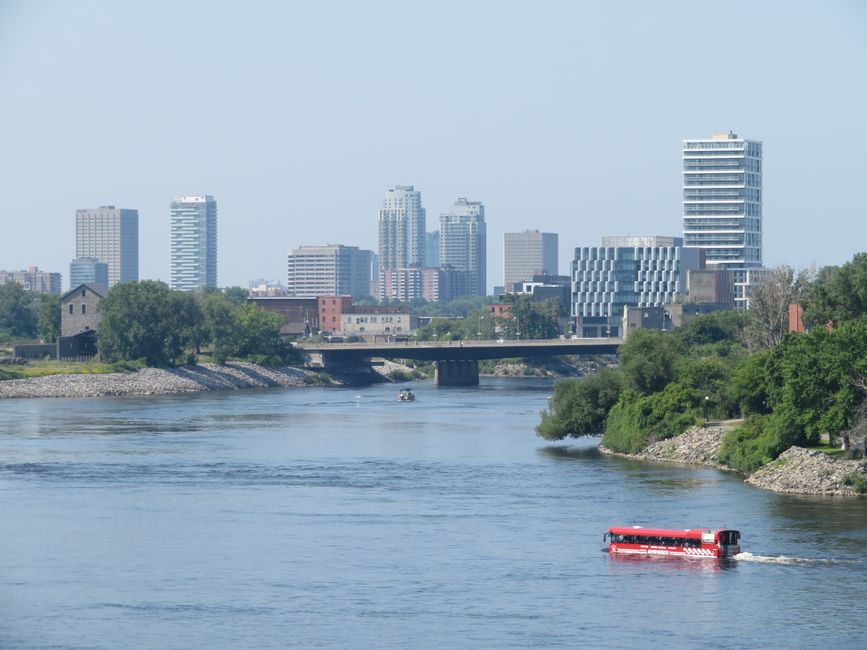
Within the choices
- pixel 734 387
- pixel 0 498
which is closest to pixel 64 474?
pixel 0 498

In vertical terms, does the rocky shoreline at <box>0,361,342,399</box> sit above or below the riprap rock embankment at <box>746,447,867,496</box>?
above

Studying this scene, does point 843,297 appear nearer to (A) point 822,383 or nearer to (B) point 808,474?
(A) point 822,383

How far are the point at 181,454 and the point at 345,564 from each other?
43462 millimetres

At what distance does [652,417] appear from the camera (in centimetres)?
10394

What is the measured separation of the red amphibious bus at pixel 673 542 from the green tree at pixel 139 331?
13496 centimetres

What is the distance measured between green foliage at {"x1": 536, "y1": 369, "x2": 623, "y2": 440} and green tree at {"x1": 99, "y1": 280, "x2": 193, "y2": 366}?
94.5 meters

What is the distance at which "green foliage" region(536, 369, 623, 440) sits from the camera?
4323 inches

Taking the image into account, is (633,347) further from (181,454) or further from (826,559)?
(826,559)

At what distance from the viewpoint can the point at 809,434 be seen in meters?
86.1

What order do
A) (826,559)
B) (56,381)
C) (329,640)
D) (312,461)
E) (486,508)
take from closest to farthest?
(329,640) < (826,559) < (486,508) < (312,461) < (56,381)

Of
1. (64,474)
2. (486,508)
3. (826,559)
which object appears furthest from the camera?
(64,474)

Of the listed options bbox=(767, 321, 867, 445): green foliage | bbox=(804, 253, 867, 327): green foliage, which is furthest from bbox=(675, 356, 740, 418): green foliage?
bbox=(767, 321, 867, 445): green foliage

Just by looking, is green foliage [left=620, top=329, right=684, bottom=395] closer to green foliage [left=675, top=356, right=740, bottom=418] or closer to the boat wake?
green foliage [left=675, top=356, right=740, bottom=418]

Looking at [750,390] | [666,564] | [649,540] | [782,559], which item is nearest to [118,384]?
[750,390]
